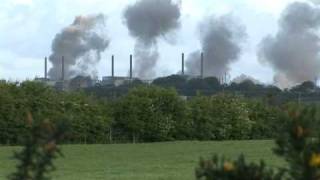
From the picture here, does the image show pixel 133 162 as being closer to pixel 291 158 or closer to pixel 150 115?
pixel 150 115

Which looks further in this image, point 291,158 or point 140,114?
point 140,114

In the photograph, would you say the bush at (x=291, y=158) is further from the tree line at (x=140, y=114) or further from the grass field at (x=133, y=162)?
the tree line at (x=140, y=114)

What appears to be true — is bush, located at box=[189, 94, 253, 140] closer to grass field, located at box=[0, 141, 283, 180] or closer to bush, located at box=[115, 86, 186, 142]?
bush, located at box=[115, 86, 186, 142]

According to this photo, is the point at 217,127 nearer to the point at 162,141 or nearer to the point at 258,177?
the point at 162,141

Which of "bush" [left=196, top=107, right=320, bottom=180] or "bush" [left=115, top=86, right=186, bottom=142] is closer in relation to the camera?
"bush" [left=196, top=107, right=320, bottom=180]

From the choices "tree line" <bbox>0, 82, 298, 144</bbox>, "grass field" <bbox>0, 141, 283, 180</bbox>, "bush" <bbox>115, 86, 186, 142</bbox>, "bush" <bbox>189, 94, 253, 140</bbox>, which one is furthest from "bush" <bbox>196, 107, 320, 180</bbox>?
"bush" <bbox>189, 94, 253, 140</bbox>

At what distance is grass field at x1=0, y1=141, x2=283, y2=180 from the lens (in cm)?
1298

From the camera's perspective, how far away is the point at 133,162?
634 inches

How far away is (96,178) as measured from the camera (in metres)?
12.5

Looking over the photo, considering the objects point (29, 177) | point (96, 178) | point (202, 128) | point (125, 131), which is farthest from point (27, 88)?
point (29, 177)

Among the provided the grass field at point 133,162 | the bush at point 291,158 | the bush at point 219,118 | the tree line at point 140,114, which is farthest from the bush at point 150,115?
the bush at point 291,158

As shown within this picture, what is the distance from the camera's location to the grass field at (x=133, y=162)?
12984mm

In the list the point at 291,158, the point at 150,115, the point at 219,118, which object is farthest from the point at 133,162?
the point at 291,158

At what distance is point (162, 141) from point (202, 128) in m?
1.86
